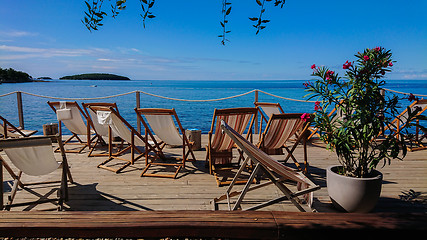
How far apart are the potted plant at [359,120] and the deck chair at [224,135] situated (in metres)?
1.09

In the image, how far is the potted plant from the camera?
251 centimetres

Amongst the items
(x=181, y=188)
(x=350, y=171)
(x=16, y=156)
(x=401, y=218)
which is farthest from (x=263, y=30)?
(x=16, y=156)

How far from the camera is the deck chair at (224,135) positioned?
358 cm

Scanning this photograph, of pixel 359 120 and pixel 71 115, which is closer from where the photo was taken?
pixel 359 120

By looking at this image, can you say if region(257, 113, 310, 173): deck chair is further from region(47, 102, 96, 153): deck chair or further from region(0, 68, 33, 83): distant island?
region(0, 68, 33, 83): distant island

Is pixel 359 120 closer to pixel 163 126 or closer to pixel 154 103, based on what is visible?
pixel 163 126

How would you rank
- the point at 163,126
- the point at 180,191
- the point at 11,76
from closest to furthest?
the point at 180,191, the point at 163,126, the point at 11,76

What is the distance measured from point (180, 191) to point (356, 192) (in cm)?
190

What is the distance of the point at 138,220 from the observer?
161 cm

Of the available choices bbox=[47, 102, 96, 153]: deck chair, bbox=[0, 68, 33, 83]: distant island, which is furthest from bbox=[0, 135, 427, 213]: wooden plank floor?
bbox=[0, 68, 33, 83]: distant island

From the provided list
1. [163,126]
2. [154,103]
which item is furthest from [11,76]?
[163,126]

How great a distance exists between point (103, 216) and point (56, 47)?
69.2 m

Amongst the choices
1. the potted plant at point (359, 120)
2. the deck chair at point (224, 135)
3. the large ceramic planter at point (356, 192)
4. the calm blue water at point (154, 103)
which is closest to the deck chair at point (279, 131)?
the deck chair at point (224, 135)

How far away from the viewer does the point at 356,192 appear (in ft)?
8.34
